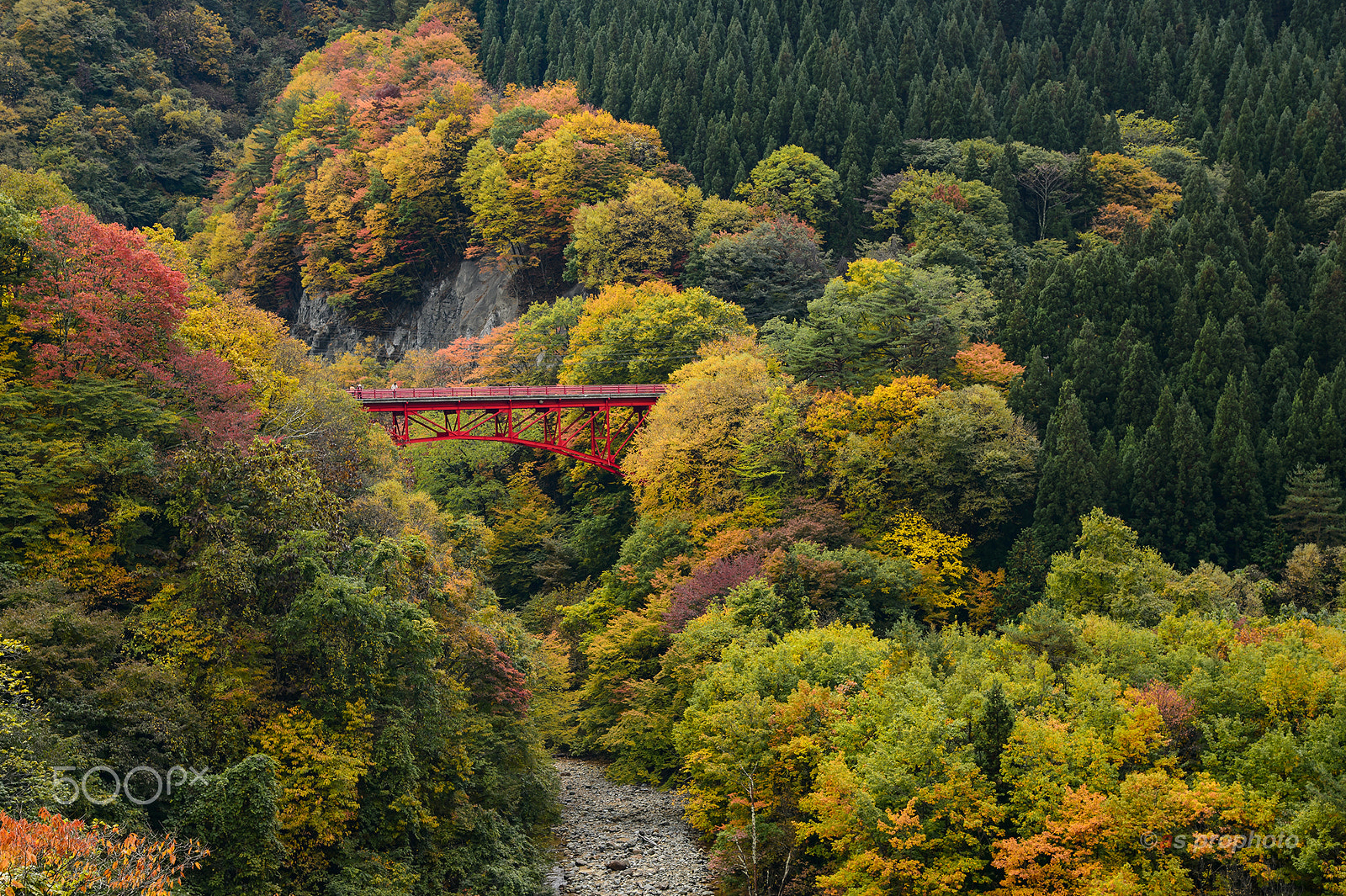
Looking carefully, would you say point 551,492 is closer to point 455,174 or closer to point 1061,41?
point 455,174

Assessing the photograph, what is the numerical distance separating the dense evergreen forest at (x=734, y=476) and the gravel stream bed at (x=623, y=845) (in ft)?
3.76

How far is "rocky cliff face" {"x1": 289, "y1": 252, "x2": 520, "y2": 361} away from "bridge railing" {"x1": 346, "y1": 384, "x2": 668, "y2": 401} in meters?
22.3

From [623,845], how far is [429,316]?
52.1m

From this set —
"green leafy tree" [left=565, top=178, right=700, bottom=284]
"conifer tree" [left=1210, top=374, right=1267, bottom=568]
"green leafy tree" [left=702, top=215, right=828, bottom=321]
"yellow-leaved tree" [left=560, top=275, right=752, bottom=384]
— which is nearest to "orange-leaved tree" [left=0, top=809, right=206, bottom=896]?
"conifer tree" [left=1210, top=374, right=1267, bottom=568]

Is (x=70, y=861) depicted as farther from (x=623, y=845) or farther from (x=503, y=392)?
(x=503, y=392)

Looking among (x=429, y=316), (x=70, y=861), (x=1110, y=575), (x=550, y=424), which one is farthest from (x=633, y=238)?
(x=70, y=861)

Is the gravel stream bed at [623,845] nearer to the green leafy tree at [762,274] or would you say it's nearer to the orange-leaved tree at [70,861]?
the orange-leaved tree at [70,861]

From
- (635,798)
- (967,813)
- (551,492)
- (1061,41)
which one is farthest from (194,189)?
(967,813)

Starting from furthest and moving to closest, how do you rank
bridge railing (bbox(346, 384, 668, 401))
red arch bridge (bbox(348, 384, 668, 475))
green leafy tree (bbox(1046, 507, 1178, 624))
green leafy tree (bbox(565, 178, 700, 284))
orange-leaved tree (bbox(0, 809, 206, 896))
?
green leafy tree (bbox(565, 178, 700, 284)) → bridge railing (bbox(346, 384, 668, 401)) → red arch bridge (bbox(348, 384, 668, 475)) → green leafy tree (bbox(1046, 507, 1178, 624)) → orange-leaved tree (bbox(0, 809, 206, 896))

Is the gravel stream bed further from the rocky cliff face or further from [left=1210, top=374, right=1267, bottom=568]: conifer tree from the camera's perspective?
the rocky cliff face

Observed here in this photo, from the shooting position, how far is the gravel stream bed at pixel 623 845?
34.2m

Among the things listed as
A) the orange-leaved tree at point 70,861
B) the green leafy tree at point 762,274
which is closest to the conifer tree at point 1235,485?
the green leafy tree at point 762,274

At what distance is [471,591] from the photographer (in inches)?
1481

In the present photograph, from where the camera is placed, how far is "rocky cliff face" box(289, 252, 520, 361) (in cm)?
7838
